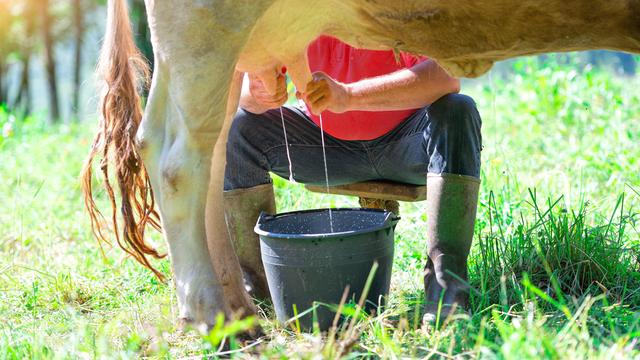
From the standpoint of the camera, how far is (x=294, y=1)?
8.03 feet

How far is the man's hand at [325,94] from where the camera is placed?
2.75 metres

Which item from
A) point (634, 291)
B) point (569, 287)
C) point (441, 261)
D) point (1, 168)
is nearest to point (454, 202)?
point (441, 261)

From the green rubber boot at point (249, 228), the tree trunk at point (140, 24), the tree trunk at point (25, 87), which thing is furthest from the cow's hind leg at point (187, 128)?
the tree trunk at point (25, 87)

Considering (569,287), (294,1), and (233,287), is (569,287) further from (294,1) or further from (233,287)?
(294,1)

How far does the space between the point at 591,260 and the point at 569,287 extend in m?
0.14

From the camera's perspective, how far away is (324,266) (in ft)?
8.51

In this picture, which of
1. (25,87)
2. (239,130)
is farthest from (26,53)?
(239,130)

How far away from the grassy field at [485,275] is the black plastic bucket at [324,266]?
10 centimetres

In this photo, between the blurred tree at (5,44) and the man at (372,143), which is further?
the blurred tree at (5,44)

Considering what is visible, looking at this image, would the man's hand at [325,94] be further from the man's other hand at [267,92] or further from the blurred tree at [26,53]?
the blurred tree at [26,53]

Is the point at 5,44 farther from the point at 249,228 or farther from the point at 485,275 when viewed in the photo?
the point at 485,275

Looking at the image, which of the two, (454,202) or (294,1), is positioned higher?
(294,1)

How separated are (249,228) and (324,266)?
0.65 m

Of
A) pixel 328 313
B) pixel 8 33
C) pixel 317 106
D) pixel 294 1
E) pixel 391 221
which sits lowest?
pixel 328 313
